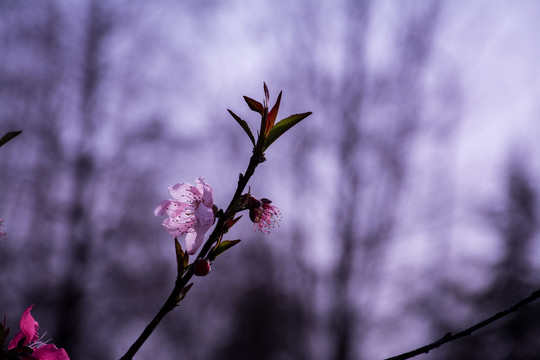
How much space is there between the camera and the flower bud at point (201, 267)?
715 mm

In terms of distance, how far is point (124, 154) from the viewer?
761 cm

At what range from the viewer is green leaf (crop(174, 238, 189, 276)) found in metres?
0.79

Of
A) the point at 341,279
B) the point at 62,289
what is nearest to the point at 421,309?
the point at 341,279

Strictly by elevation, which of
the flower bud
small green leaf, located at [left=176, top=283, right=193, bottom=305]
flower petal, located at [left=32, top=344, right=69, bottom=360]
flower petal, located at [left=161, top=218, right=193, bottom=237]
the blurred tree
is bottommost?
flower petal, located at [left=32, top=344, right=69, bottom=360]

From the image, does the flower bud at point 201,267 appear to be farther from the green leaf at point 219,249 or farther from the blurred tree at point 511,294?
the blurred tree at point 511,294

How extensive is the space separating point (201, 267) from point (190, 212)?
36cm

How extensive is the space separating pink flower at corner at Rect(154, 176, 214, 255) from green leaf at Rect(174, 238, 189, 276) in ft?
0.10

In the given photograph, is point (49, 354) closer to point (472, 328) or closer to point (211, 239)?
point (211, 239)

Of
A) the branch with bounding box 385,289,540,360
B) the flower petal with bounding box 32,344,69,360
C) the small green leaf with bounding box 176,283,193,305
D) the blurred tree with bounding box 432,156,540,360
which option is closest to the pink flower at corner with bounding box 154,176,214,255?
the small green leaf with bounding box 176,283,193,305

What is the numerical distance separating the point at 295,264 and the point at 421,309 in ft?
7.40

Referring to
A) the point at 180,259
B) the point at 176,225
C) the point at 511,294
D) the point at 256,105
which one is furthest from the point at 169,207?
the point at 511,294

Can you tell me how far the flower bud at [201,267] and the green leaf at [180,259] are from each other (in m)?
0.07

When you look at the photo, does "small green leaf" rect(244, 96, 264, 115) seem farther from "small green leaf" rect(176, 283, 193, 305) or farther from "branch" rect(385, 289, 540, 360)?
"branch" rect(385, 289, 540, 360)

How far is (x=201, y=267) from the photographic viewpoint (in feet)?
2.35
